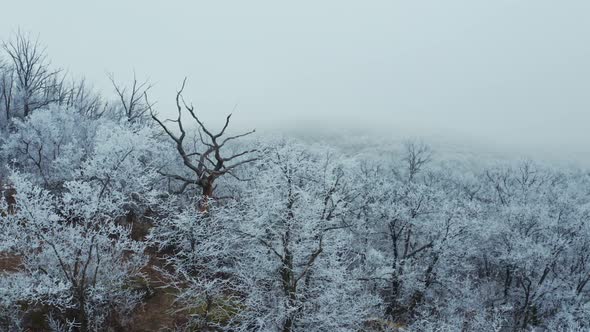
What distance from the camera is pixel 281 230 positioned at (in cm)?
1481

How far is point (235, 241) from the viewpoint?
51.2ft

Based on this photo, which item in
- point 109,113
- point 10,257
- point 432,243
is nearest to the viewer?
Result: point 10,257

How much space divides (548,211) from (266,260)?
91.7 feet

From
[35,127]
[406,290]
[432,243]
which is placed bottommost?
[406,290]

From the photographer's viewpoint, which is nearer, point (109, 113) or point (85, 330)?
point (85, 330)

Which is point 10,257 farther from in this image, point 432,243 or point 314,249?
point 432,243

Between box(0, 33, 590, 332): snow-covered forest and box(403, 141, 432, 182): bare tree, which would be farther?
box(403, 141, 432, 182): bare tree

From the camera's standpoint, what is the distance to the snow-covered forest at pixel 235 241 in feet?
48.5

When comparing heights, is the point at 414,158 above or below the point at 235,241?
above

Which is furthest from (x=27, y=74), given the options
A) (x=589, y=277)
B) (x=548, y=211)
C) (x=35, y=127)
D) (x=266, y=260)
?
(x=589, y=277)

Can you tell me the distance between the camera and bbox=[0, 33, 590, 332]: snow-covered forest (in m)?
14.8

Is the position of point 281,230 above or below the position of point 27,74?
below

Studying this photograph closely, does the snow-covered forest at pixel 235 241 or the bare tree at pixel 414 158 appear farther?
the bare tree at pixel 414 158

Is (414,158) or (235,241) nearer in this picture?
(235,241)
